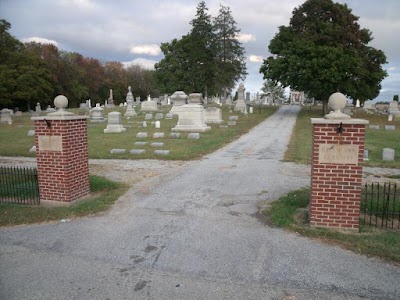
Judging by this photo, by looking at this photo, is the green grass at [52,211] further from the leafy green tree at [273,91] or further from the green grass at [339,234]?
the leafy green tree at [273,91]

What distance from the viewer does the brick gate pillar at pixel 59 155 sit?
7117 mm

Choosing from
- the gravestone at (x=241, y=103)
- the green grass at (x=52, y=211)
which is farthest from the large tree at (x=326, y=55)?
the green grass at (x=52, y=211)

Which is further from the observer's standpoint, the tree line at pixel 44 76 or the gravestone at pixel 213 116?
the tree line at pixel 44 76

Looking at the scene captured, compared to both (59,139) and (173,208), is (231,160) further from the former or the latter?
(59,139)

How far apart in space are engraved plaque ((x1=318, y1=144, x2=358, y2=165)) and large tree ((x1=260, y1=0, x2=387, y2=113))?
26283 millimetres

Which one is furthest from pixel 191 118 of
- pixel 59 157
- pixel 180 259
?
pixel 180 259

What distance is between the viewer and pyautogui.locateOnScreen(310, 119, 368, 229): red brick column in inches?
222

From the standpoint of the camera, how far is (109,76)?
3152 inches

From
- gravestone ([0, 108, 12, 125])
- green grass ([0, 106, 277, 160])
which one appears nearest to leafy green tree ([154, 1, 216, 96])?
gravestone ([0, 108, 12, 125])

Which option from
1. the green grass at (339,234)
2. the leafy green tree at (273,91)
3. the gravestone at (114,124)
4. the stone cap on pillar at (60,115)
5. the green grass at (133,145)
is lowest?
the green grass at (339,234)

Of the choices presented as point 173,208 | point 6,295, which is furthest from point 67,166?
point 6,295

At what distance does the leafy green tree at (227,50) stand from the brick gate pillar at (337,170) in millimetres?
46435

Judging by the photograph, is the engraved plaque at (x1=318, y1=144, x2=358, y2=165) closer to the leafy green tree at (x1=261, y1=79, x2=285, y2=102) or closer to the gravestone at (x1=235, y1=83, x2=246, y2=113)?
the gravestone at (x1=235, y1=83, x2=246, y2=113)

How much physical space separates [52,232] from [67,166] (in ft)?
5.47
